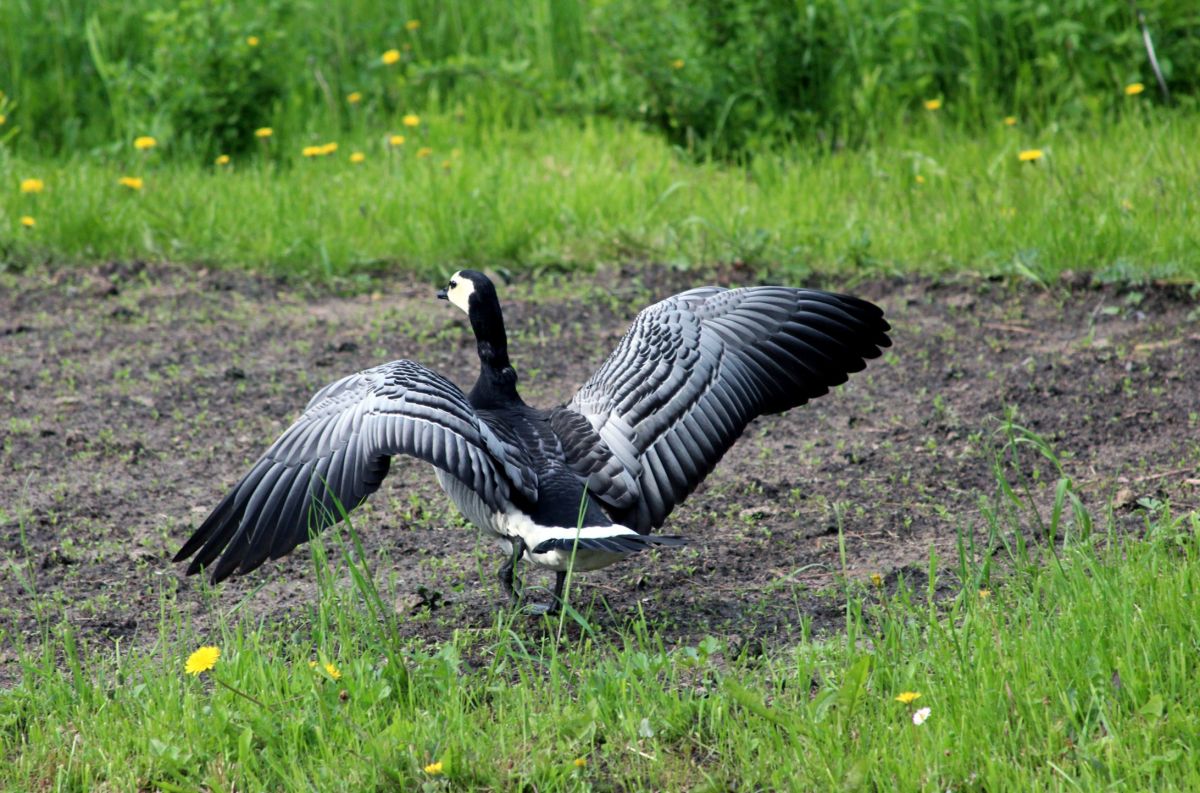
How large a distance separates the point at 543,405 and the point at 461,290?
Result: 115 centimetres

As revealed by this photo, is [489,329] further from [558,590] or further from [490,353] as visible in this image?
[558,590]

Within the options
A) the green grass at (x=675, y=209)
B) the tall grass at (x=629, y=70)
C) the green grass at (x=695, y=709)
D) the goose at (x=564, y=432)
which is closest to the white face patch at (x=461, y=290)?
the goose at (x=564, y=432)

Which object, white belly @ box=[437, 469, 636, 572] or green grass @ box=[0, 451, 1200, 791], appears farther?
white belly @ box=[437, 469, 636, 572]

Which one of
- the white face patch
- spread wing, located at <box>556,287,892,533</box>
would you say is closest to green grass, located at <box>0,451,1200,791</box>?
spread wing, located at <box>556,287,892,533</box>

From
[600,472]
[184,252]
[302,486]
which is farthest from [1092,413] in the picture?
[184,252]

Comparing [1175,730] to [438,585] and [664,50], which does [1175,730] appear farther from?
[664,50]

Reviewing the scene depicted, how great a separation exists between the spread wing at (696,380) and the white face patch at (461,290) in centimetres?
48

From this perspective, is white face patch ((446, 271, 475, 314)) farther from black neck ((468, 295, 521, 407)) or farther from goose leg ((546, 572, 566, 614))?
goose leg ((546, 572, 566, 614))

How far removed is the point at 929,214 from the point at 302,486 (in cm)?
433

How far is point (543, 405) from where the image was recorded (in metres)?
5.38

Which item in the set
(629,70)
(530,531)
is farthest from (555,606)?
(629,70)

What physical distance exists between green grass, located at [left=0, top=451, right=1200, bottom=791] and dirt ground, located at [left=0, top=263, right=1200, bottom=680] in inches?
12.3

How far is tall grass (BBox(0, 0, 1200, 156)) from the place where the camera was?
25.5 ft

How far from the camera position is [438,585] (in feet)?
13.3
